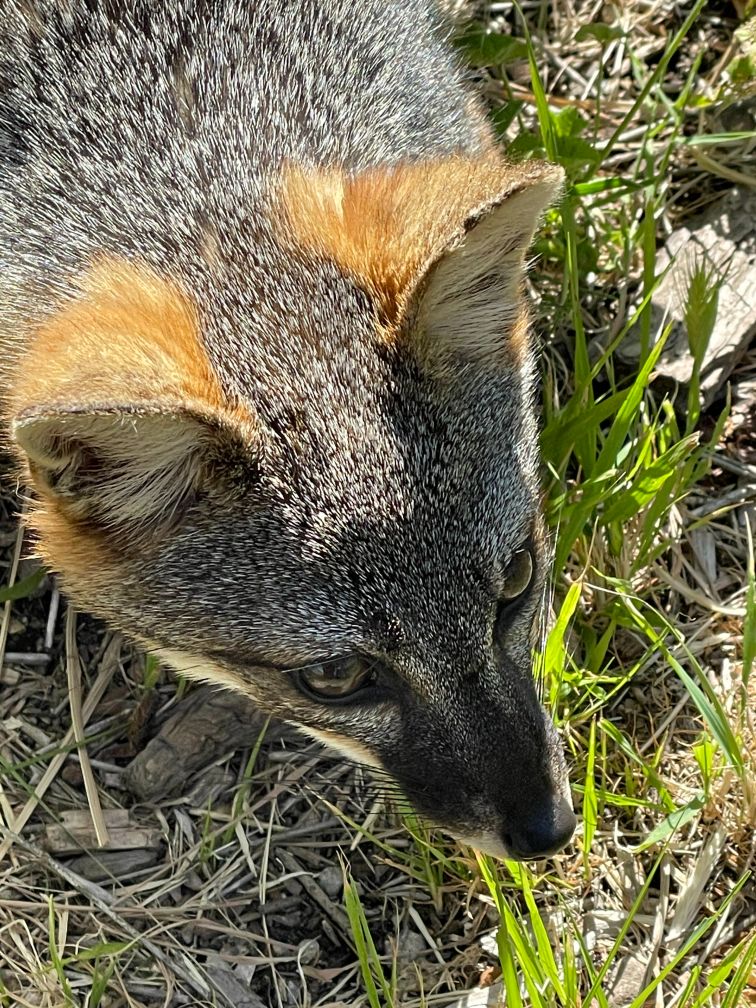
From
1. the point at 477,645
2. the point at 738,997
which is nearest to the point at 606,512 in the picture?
the point at 477,645

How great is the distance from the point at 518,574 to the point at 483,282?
0.77 metres

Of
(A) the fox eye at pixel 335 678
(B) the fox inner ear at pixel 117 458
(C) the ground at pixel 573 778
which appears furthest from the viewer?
(C) the ground at pixel 573 778

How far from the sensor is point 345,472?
2826 mm

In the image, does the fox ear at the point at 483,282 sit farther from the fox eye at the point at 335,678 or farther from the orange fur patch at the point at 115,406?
the fox eye at the point at 335,678

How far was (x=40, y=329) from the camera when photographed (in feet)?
10.2

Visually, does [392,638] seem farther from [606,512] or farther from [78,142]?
[78,142]

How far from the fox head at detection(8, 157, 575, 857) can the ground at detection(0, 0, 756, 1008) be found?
628 millimetres

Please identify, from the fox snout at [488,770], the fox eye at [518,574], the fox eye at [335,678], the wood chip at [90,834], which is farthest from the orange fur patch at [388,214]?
the wood chip at [90,834]

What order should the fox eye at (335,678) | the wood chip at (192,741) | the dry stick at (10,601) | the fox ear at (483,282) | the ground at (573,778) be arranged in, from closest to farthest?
1. the fox ear at (483,282)
2. the fox eye at (335,678)
3. the ground at (573,778)
4. the wood chip at (192,741)
5. the dry stick at (10,601)

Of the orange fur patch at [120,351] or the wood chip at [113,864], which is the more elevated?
the orange fur patch at [120,351]

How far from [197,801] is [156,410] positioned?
2016mm

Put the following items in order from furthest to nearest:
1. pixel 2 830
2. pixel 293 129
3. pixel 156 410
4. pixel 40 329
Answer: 1. pixel 2 830
2. pixel 293 129
3. pixel 40 329
4. pixel 156 410

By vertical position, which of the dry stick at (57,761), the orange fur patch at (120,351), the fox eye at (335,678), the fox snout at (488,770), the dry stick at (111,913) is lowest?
the dry stick at (111,913)

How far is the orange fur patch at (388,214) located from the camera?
9.43 ft
